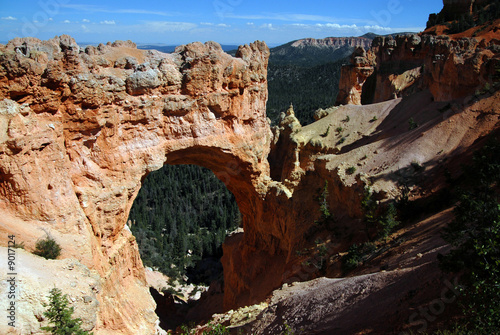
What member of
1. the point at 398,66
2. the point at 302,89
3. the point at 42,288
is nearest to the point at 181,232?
the point at 398,66

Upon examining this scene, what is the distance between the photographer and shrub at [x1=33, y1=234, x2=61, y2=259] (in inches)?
504

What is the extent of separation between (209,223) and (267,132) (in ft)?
111

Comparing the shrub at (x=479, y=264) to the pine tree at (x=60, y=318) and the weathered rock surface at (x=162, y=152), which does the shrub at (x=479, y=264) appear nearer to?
the weathered rock surface at (x=162, y=152)

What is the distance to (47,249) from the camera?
13.0 metres

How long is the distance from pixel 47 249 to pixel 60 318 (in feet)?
11.9

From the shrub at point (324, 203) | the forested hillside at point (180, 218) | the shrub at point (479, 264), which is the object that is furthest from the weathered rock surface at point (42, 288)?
the forested hillside at point (180, 218)

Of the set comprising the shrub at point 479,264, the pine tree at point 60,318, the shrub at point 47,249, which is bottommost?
the pine tree at point 60,318

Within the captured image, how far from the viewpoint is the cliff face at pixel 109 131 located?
46.3 ft

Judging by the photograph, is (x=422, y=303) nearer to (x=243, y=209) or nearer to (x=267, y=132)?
(x=267, y=132)

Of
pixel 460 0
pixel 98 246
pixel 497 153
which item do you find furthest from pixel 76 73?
pixel 460 0

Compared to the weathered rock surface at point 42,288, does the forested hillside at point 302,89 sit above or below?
above

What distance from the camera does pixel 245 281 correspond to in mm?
26516

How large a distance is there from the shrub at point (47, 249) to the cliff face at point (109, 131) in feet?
1.15

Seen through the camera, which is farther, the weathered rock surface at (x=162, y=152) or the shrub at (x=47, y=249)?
the weathered rock surface at (x=162, y=152)
